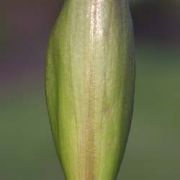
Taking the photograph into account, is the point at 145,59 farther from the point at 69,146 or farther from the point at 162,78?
the point at 69,146

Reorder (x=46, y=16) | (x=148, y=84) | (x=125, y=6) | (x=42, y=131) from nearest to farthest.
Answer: (x=125, y=6), (x=42, y=131), (x=148, y=84), (x=46, y=16)

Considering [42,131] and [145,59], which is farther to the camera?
[145,59]

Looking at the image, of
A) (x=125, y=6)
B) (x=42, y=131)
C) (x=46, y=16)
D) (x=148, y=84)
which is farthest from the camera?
(x=46, y=16)

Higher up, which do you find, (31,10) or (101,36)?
(101,36)

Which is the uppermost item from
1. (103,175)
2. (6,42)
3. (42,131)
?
(103,175)

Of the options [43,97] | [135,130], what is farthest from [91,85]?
[43,97]

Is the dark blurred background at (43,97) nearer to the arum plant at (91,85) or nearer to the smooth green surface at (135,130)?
the smooth green surface at (135,130)

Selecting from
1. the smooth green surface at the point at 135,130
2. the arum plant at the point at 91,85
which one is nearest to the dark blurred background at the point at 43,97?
the smooth green surface at the point at 135,130

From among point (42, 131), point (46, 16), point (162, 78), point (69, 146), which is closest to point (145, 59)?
point (162, 78)
